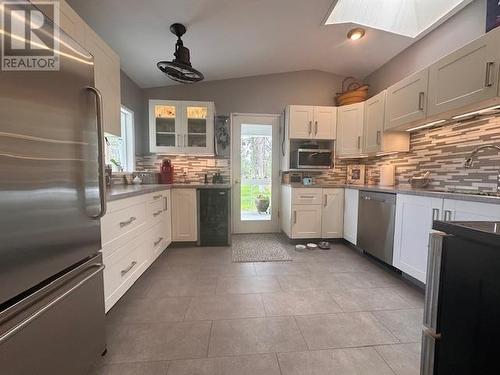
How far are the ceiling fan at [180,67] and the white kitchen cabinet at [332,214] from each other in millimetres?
2290

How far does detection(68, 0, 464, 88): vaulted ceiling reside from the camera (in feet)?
6.57

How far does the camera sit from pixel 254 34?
254cm

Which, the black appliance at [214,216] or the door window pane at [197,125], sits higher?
the door window pane at [197,125]

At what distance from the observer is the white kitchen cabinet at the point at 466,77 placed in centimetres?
159

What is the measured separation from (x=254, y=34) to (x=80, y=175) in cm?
243

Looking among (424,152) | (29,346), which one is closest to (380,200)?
(424,152)

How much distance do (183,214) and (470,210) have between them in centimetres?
296

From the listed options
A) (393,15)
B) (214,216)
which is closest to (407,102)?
(393,15)

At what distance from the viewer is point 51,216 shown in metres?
0.85

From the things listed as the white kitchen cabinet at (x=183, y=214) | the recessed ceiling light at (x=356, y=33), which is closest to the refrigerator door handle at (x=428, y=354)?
the white kitchen cabinet at (x=183, y=214)

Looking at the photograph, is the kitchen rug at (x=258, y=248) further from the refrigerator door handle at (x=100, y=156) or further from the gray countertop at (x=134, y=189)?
the refrigerator door handle at (x=100, y=156)

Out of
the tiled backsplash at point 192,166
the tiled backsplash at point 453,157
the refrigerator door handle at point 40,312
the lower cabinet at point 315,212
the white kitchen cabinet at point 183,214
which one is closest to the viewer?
the refrigerator door handle at point 40,312

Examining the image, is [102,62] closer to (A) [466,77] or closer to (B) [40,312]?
(B) [40,312]

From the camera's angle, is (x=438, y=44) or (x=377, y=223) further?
(x=377, y=223)
